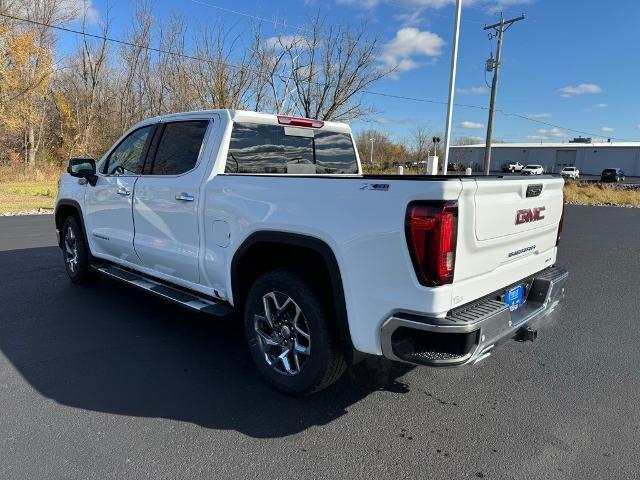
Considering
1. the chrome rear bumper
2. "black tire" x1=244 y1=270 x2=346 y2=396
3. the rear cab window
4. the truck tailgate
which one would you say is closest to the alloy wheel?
"black tire" x1=244 y1=270 x2=346 y2=396

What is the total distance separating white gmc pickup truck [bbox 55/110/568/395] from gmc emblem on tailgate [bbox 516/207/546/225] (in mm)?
14

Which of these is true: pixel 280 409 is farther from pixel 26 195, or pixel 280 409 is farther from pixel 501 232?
pixel 26 195

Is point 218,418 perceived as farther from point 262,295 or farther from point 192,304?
point 192,304

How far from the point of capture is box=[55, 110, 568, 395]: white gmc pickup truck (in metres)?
2.46

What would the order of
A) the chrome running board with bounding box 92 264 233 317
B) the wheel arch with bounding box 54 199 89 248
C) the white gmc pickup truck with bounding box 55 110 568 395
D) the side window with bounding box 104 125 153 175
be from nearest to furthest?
the white gmc pickup truck with bounding box 55 110 568 395 → the chrome running board with bounding box 92 264 233 317 → the side window with bounding box 104 125 153 175 → the wheel arch with bounding box 54 199 89 248

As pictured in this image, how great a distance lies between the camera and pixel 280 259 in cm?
345

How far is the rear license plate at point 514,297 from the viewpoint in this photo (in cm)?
302

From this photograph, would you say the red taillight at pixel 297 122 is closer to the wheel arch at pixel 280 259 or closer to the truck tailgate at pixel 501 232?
the wheel arch at pixel 280 259

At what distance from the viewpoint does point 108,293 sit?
561cm

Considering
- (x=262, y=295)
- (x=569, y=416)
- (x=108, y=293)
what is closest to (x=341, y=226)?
(x=262, y=295)

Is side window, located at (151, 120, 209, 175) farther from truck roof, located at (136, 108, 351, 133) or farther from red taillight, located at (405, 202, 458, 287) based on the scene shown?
red taillight, located at (405, 202, 458, 287)

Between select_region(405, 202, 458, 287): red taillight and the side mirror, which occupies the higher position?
the side mirror

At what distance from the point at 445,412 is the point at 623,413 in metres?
1.17

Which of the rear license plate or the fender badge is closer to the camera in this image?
the fender badge
